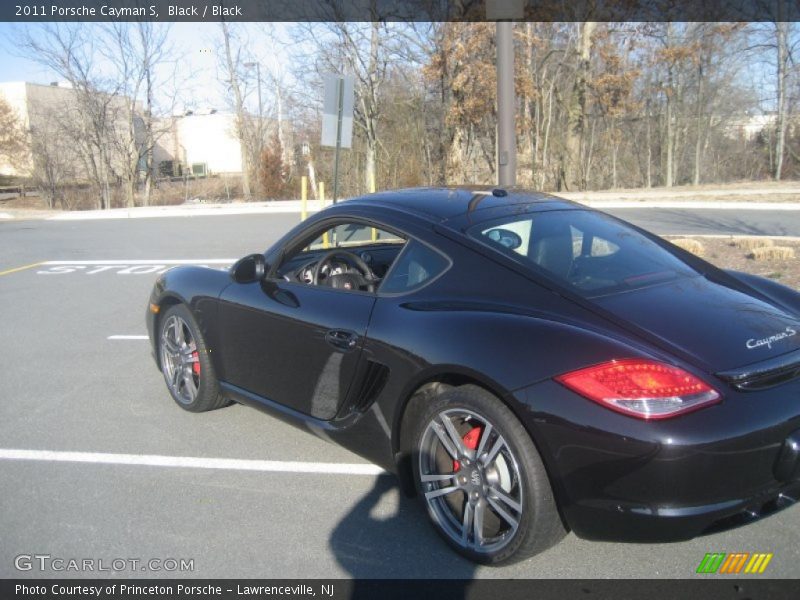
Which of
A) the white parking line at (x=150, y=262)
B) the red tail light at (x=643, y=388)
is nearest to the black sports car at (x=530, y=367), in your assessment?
the red tail light at (x=643, y=388)

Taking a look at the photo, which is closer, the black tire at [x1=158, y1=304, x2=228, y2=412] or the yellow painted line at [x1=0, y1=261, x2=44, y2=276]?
the black tire at [x1=158, y1=304, x2=228, y2=412]

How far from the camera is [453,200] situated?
3768mm

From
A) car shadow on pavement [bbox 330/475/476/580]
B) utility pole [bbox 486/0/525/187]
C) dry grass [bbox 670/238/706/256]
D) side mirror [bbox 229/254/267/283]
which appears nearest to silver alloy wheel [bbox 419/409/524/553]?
car shadow on pavement [bbox 330/475/476/580]

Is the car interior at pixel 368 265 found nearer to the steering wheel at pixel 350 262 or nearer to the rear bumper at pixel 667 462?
the steering wheel at pixel 350 262

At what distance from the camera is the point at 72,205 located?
35562mm

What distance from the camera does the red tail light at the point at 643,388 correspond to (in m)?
2.45

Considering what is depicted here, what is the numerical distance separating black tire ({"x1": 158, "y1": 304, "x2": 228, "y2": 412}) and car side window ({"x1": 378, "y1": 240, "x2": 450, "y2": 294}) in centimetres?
168

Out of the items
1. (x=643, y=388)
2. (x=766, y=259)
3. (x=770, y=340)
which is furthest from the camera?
(x=766, y=259)

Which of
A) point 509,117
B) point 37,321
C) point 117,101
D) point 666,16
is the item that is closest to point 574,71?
point 666,16

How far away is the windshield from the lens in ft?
10.4

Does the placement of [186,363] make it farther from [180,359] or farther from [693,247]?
Result: [693,247]

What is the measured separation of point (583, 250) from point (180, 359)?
9.28ft

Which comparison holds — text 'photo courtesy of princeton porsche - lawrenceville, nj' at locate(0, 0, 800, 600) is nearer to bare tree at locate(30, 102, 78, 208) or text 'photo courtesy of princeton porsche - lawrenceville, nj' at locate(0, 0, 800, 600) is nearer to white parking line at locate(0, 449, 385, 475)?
white parking line at locate(0, 449, 385, 475)

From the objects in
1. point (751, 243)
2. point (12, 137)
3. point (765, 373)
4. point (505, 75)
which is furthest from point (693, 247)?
point (12, 137)
